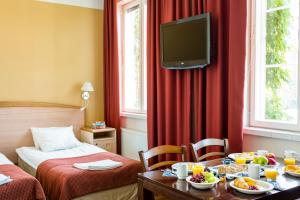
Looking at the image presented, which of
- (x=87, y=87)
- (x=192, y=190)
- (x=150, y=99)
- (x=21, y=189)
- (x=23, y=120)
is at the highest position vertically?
(x=87, y=87)

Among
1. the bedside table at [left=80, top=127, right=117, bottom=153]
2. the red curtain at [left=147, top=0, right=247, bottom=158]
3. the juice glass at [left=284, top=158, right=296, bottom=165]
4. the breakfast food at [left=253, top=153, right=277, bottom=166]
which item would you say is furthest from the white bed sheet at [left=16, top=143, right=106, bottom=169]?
the juice glass at [left=284, top=158, right=296, bottom=165]

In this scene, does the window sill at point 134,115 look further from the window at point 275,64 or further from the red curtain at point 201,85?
the window at point 275,64

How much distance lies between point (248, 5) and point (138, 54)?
1.94 m

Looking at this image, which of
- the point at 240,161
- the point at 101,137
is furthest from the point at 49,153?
the point at 240,161

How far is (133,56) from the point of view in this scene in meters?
4.62

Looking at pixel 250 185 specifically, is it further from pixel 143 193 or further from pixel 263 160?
pixel 143 193

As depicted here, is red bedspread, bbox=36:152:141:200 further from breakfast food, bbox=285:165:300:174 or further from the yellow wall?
breakfast food, bbox=285:165:300:174

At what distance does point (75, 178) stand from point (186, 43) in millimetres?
1685

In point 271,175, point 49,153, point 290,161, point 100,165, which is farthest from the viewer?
point 49,153

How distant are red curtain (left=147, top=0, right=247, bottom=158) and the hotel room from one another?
0.01m

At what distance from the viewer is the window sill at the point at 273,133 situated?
2529 millimetres

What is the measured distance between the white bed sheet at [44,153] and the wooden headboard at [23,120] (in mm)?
186

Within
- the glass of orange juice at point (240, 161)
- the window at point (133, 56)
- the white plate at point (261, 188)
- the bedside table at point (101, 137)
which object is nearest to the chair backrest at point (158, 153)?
the glass of orange juice at point (240, 161)

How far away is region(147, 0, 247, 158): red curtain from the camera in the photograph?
283 cm
